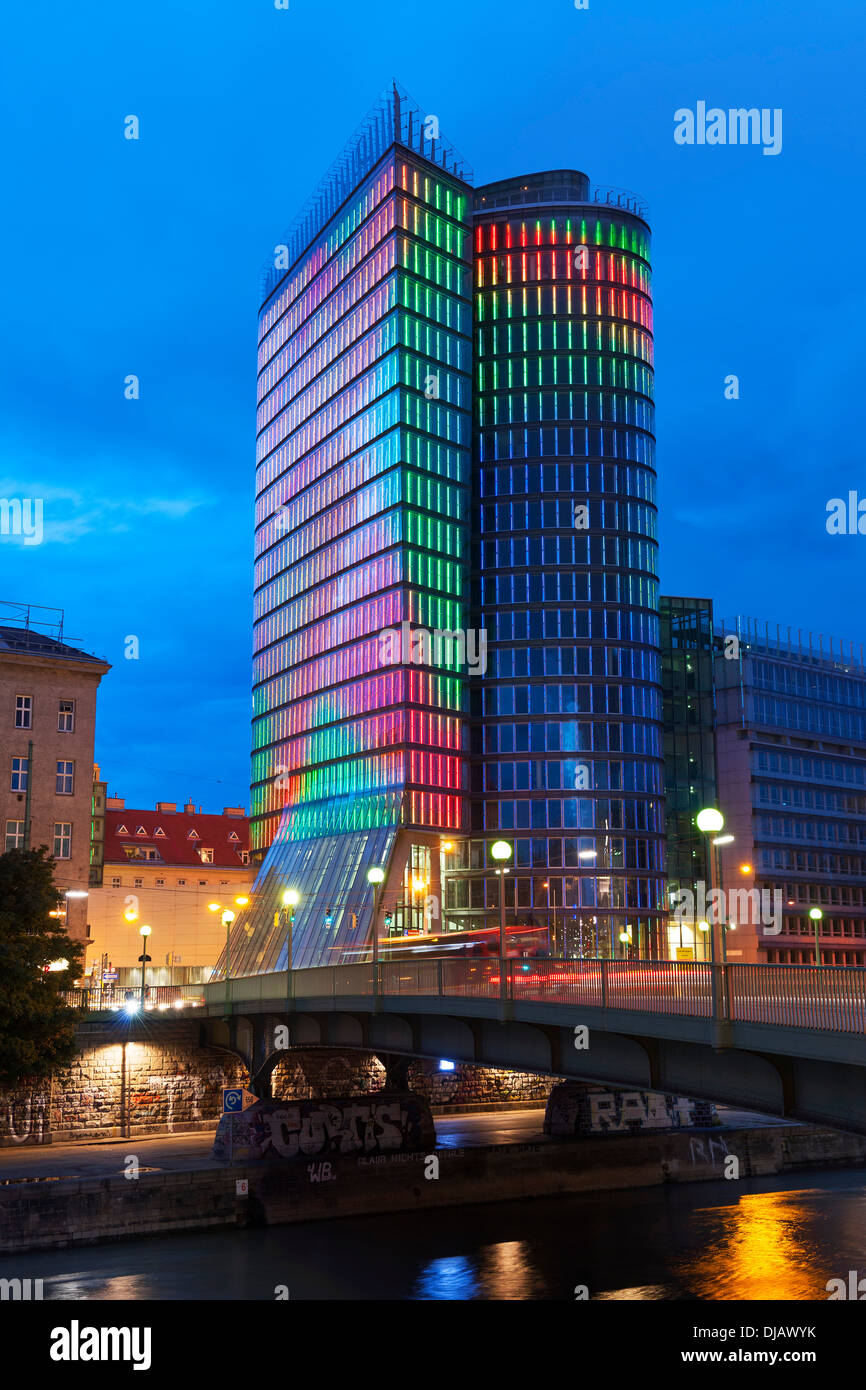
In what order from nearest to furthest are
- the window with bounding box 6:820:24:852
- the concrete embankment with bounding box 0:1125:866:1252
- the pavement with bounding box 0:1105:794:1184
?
the concrete embankment with bounding box 0:1125:866:1252 → the pavement with bounding box 0:1105:794:1184 → the window with bounding box 6:820:24:852

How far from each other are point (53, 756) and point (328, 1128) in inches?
1890

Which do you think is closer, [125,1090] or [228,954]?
[125,1090]

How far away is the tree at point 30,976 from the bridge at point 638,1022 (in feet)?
36.7

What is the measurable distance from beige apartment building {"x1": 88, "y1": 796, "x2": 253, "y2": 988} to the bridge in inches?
3125

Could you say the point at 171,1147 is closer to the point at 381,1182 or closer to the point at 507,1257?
the point at 381,1182

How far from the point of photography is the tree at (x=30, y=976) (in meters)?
51.3

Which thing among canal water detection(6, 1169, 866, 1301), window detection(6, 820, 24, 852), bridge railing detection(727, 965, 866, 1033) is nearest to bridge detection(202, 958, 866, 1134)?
bridge railing detection(727, 965, 866, 1033)

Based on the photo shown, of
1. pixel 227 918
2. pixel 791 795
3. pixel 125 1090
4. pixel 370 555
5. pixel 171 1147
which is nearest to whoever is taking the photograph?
pixel 171 1147

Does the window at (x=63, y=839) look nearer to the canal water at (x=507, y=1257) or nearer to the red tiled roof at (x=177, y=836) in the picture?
the canal water at (x=507, y=1257)

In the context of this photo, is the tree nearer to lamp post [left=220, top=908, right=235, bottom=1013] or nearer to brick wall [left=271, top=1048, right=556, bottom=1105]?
lamp post [left=220, top=908, right=235, bottom=1013]

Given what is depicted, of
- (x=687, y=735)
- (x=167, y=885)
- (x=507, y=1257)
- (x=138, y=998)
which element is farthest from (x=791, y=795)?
(x=507, y=1257)

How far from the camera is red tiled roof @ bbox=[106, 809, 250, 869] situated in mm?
144875

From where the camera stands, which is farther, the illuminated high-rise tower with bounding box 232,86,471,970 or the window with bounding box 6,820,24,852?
the illuminated high-rise tower with bounding box 232,86,471,970

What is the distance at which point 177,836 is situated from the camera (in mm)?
150250
